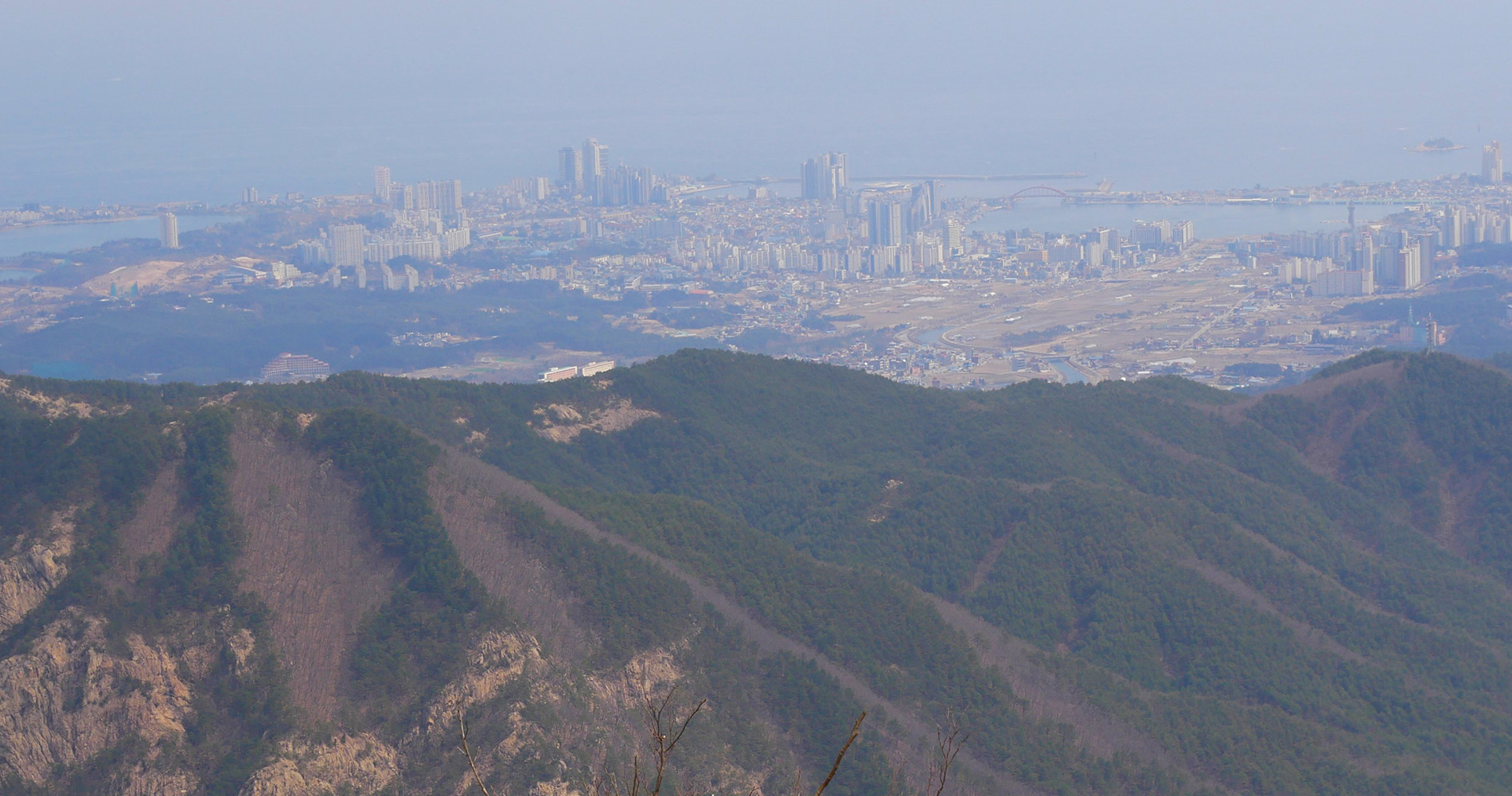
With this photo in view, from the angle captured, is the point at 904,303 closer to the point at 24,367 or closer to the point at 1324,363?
the point at 1324,363

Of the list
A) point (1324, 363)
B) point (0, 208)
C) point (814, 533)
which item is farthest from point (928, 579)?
point (0, 208)

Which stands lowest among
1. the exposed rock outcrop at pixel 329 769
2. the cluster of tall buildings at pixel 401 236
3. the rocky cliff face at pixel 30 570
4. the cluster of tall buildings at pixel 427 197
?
the exposed rock outcrop at pixel 329 769

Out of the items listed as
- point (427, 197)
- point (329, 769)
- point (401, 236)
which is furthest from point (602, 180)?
point (329, 769)

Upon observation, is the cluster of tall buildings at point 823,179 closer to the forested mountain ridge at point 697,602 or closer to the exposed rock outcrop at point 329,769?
the forested mountain ridge at point 697,602

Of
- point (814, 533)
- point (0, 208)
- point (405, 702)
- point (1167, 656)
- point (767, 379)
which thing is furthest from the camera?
point (0, 208)

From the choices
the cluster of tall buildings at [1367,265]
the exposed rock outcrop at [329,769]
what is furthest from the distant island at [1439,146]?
the exposed rock outcrop at [329,769]

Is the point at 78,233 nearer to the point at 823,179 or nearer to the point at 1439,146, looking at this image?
the point at 823,179

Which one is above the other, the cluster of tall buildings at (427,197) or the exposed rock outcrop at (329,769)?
the cluster of tall buildings at (427,197)
